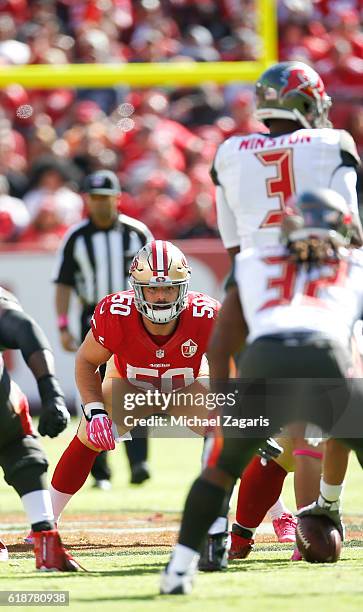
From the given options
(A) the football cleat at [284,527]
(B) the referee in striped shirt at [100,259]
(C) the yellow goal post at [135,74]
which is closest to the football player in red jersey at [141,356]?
(A) the football cleat at [284,527]

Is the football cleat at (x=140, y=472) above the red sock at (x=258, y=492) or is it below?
below

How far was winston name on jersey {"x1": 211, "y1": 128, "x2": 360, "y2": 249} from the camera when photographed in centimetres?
502

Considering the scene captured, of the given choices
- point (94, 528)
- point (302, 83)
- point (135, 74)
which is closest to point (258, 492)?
point (94, 528)

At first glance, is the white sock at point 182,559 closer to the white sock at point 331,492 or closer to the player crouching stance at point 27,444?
the player crouching stance at point 27,444

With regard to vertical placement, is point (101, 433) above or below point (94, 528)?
above

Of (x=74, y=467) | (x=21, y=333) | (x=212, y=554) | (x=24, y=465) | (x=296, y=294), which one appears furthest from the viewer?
(x=74, y=467)

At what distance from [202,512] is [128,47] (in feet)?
36.0

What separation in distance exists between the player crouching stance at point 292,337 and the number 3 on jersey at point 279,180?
770mm

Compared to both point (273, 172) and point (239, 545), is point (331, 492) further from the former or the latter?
point (273, 172)

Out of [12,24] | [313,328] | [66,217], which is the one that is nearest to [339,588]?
[313,328]

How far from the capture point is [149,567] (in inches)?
197

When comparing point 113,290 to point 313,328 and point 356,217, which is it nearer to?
point 356,217

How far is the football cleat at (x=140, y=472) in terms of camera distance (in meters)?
8.16

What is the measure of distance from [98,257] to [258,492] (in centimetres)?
320
